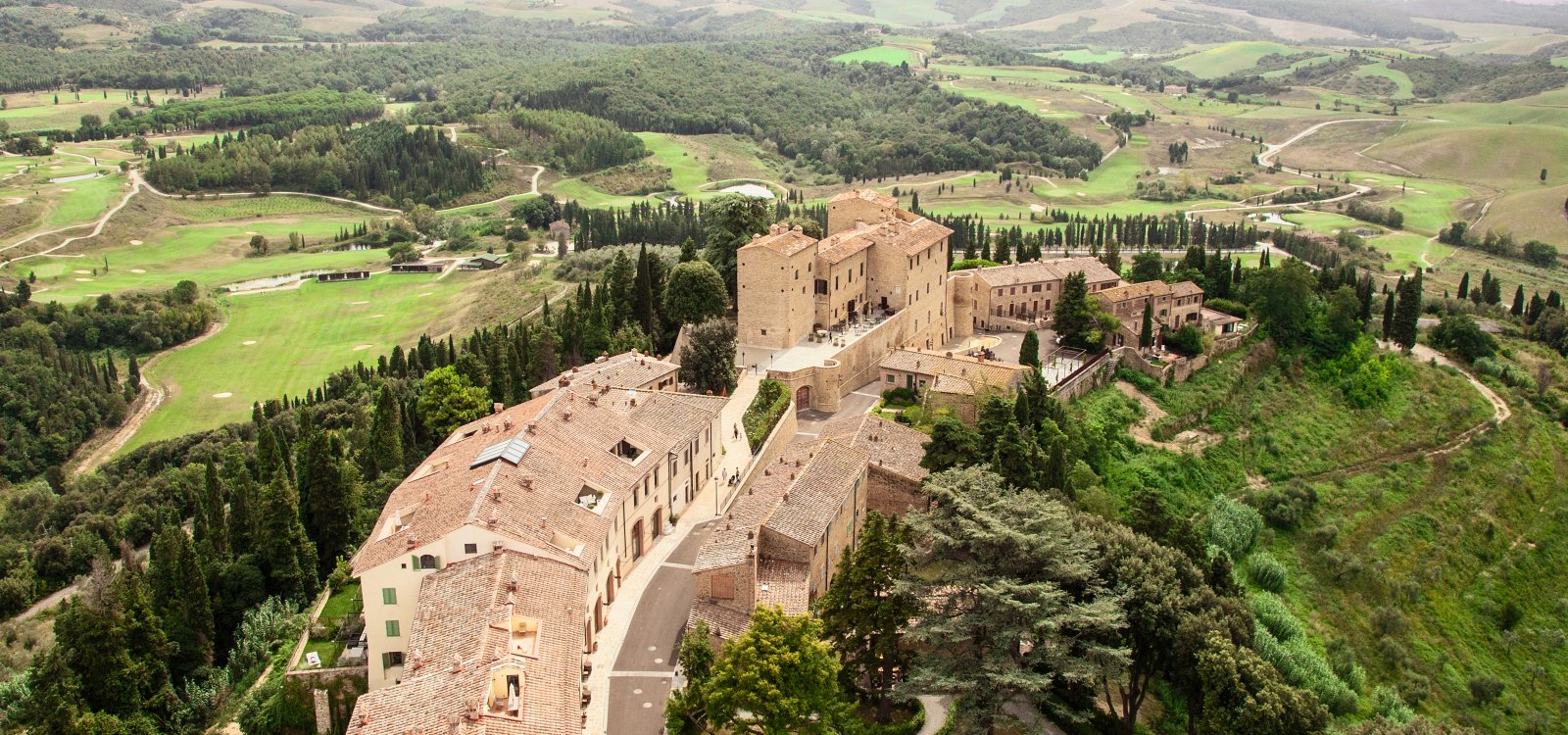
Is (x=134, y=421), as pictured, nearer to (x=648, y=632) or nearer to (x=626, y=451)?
Answer: (x=626, y=451)

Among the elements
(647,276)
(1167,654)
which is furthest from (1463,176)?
(1167,654)

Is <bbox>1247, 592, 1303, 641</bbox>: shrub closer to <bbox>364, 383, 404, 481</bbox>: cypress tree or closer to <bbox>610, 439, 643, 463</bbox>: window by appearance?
<bbox>610, 439, 643, 463</bbox>: window

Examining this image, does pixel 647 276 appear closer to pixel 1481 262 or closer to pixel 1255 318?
pixel 1255 318

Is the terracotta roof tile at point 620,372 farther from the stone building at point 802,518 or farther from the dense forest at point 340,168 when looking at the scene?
the dense forest at point 340,168

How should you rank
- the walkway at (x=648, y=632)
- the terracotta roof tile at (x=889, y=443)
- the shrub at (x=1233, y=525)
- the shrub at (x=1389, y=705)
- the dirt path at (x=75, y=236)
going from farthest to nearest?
the dirt path at (x=75, y=236), the shrub at (x=1233, y=525), the terracotta roof tile at (x=889, y=443), the shrub at (x=1389, y=705), the walkway at (x=648, y=632)

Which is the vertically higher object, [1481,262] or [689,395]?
[689,395]

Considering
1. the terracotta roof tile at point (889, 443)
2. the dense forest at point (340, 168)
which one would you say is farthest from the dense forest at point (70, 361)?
the terracotta roof tile at point (889, 443)
